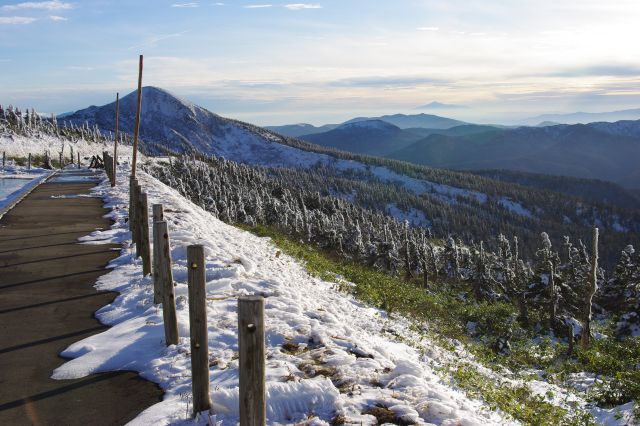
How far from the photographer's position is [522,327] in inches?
1630

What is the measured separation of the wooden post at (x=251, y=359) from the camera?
442cm

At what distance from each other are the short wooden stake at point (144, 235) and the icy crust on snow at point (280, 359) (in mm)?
376

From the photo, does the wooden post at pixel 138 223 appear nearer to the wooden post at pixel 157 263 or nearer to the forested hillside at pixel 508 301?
the wooden post at pixel 157 263

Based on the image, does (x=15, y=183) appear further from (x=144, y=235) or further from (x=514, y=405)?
(x=514, y=405)

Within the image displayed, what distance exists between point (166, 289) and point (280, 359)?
2.14m

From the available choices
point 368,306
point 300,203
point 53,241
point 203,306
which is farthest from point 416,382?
point 300,203

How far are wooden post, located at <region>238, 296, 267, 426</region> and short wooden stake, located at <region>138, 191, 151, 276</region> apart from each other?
7.51 metres

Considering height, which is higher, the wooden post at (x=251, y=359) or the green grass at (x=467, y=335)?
the wooden post at (x=251, y=359)

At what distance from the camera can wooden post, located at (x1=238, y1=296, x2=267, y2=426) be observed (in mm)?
4418

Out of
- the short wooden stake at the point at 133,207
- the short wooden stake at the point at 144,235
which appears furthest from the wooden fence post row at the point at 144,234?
the short wooden stake at the point at 133,207

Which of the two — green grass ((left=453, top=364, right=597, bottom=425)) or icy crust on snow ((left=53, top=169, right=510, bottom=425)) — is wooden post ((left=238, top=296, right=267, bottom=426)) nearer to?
icy crust on snow ((left=53, top=169, right=510, bottom=425))

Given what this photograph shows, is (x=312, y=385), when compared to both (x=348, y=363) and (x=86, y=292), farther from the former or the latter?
(x=86, y=292)

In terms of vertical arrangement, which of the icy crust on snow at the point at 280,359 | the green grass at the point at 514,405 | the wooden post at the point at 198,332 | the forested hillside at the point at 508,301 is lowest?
the forested hillside at the point at 508,301

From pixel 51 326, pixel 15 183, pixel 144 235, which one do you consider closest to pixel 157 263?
pixel 51 326
